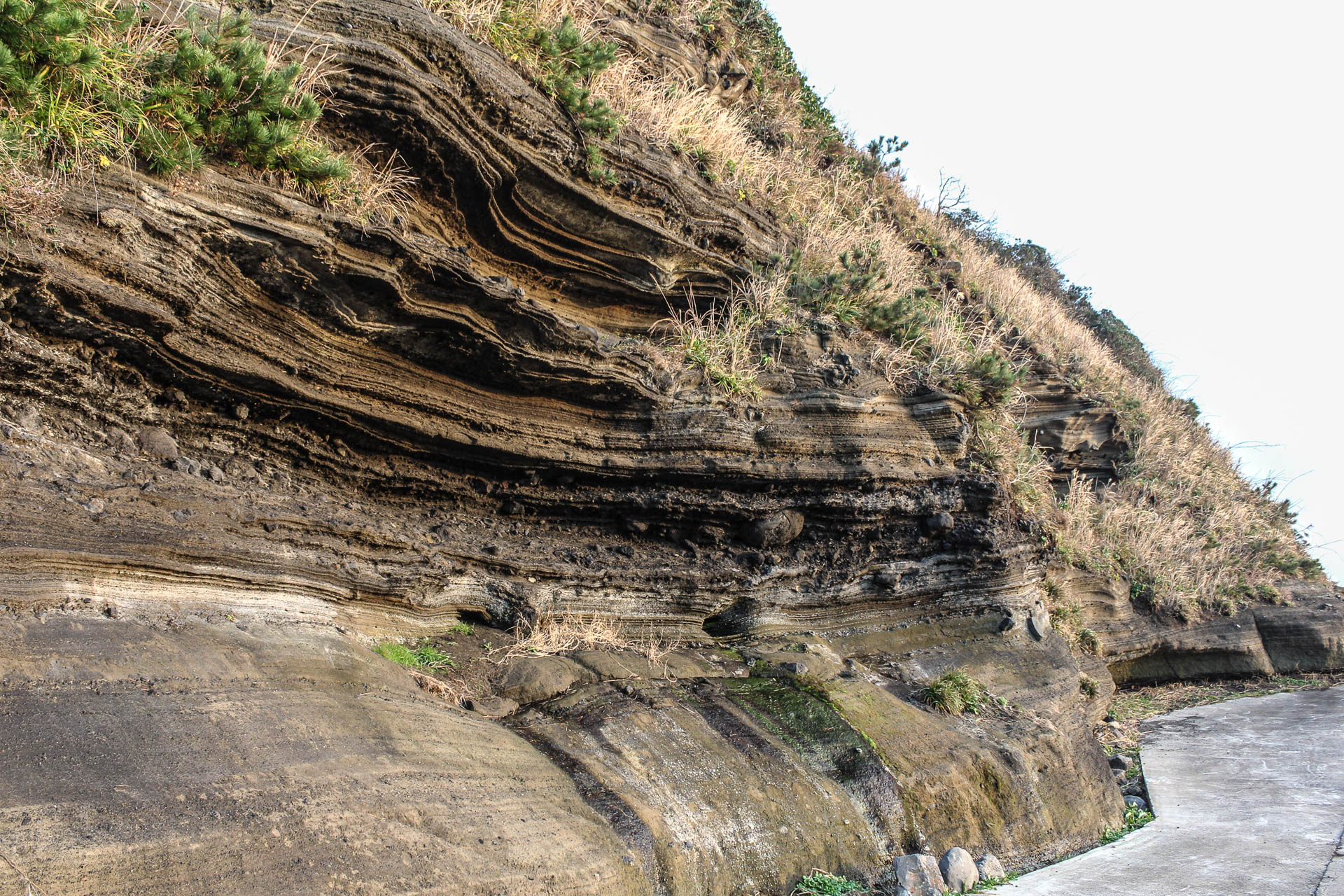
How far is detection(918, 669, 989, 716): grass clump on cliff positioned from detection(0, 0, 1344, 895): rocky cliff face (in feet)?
0.46

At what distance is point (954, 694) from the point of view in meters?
5.95

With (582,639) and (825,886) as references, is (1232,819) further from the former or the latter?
(582,639)

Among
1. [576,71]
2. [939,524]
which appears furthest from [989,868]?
[576,71]

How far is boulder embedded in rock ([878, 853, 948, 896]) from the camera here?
13.9ft

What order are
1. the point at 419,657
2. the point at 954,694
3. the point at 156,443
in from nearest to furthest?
the point at 156,443
the point at 419,657
the point at 954,694

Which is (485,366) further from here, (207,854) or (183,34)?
(207,854)

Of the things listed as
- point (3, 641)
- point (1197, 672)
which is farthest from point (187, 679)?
point (1197, 672)

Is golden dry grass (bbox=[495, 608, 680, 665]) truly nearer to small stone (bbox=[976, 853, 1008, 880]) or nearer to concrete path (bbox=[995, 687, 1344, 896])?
small stone (bbox=[976, 853, 1008, 880])

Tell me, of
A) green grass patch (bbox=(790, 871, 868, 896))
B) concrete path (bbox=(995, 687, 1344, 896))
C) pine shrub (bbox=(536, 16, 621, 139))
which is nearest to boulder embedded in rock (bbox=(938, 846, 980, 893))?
concrete path (bbox=(995, 687, 1344, 896))

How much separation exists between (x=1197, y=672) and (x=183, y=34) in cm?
1307

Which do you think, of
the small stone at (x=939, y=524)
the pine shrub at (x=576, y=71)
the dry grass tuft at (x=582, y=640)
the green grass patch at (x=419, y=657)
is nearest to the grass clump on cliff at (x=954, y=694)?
the small stone at (x=939, y=524)

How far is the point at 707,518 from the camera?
6.36 meters

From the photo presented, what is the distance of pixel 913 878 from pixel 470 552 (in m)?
3.19

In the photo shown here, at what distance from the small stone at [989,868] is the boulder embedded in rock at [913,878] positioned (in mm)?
344
